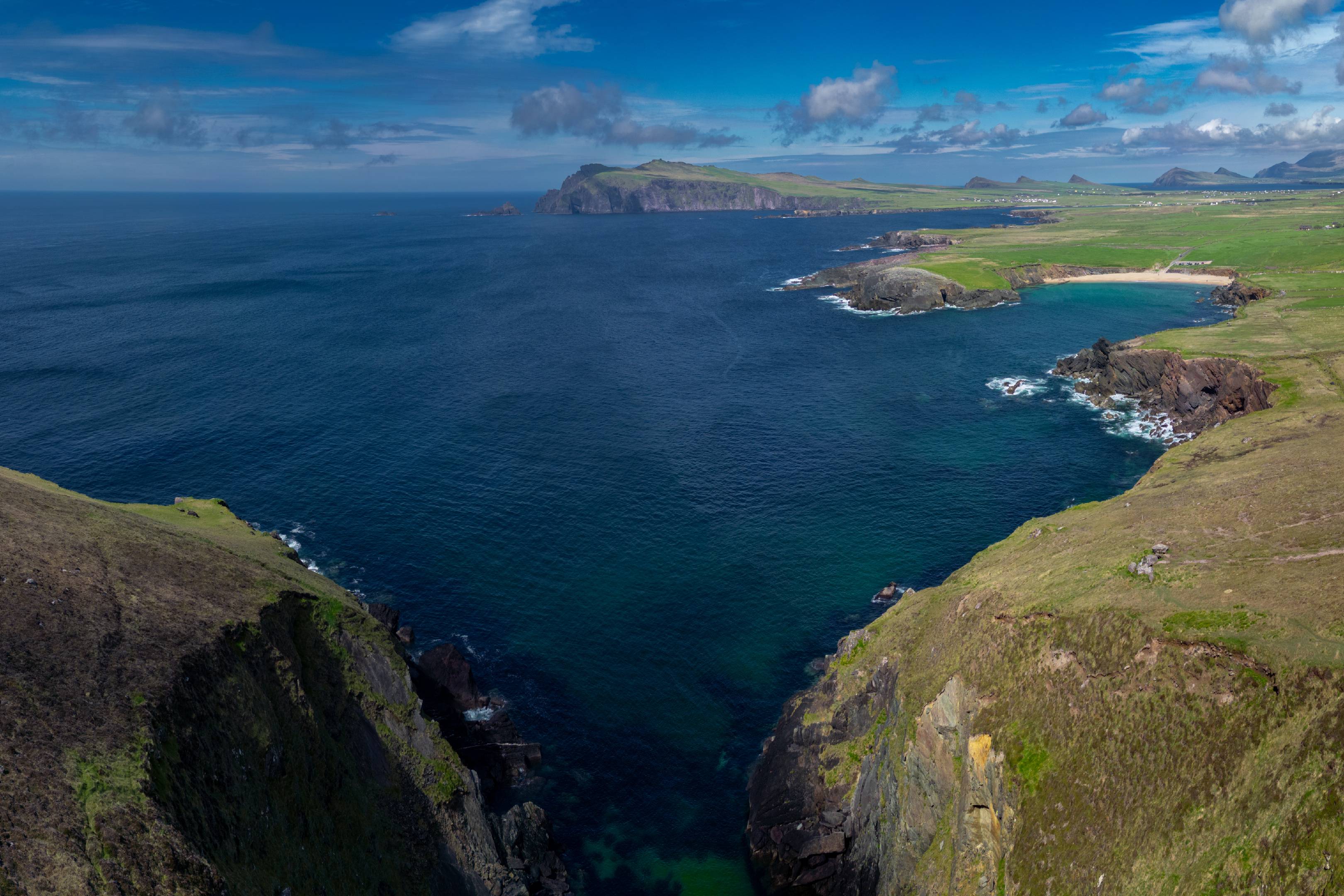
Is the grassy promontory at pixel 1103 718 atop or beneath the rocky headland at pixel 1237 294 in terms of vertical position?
beneath

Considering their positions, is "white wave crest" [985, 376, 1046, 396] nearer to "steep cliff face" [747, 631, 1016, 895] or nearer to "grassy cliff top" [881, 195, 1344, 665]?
"grassy cliff top" [881, 195, 1344, 665]

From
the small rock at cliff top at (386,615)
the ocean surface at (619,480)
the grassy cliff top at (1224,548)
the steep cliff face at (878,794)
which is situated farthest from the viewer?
the small rock at cliff top at (386,615)

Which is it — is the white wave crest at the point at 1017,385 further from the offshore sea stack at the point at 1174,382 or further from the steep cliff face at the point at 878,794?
the steep cliff face at the point at 878,794

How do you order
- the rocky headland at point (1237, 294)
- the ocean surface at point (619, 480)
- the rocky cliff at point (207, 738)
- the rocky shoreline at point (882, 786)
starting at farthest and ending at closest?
the rocky headland at point (1237, 294) → the ocean surface at point (619, 480) → the rocky shoreline at point (882, 786) → the rocky cliff at point (207, 738)

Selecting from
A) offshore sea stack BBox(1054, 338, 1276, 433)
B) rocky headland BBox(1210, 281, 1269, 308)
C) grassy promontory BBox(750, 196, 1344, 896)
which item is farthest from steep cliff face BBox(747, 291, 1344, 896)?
rocky headland BBox(1210, 281, 1269, 308)

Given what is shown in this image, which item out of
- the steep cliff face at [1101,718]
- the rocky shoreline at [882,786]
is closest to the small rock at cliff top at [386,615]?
the rocky shoreline at [882,786]

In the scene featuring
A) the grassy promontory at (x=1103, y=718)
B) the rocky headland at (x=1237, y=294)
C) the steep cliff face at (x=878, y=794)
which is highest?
the rocky headland at (x=1237, y=294)

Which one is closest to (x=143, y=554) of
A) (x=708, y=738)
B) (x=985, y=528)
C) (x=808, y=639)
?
(x=708, y=738)
